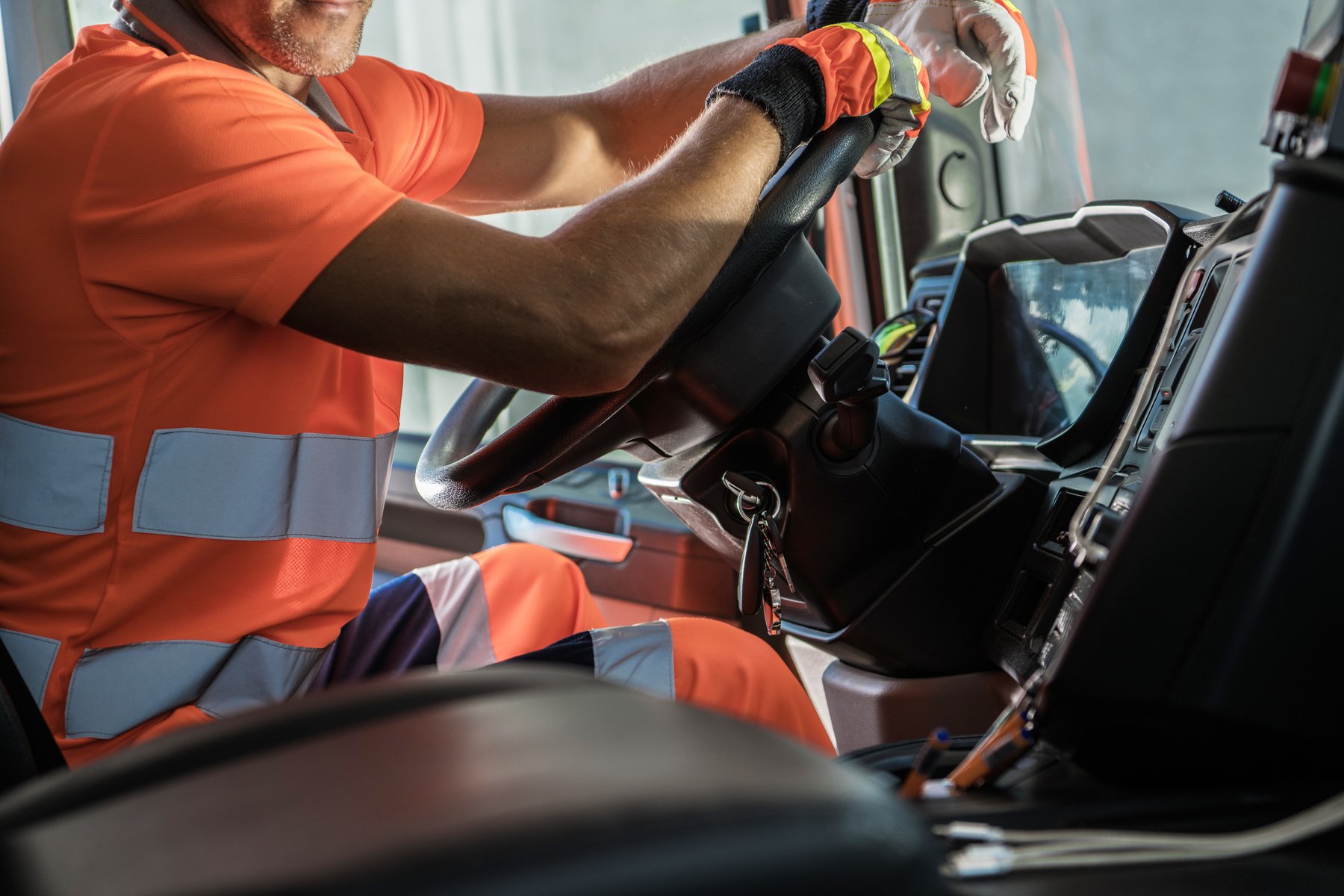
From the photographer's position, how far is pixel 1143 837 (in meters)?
0.53

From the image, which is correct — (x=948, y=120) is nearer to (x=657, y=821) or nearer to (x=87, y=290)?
(x=87, y=290)

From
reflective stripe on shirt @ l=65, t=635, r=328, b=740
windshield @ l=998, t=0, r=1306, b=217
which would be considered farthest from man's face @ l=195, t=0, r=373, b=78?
windshield @ l=998, t=0, r=1306, b=217

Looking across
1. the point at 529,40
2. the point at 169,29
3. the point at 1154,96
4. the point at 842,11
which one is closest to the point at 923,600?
the point at 842,11

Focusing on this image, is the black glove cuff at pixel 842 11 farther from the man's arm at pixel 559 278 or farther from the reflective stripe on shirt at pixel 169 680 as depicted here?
the reflective stripe on shirt at pixel 169 680

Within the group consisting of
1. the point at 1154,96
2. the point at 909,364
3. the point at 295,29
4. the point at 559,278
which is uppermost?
the point at 295,29

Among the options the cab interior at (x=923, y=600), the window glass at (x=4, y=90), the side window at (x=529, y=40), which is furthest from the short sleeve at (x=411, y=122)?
the window glass at (x=4, y=90)

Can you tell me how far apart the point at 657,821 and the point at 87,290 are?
829mm

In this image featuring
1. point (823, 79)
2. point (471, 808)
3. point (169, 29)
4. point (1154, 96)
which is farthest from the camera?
point (1154, 96)

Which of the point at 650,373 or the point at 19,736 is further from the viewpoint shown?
the point at 650,373

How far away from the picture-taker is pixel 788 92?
3.14 ft

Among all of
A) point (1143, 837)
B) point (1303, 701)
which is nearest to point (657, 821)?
point (1143, 837)

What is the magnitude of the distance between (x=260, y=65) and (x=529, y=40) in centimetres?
227

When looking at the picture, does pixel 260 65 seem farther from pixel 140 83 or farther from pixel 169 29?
pixel 140 83

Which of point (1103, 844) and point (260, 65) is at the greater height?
point (260, 65)
